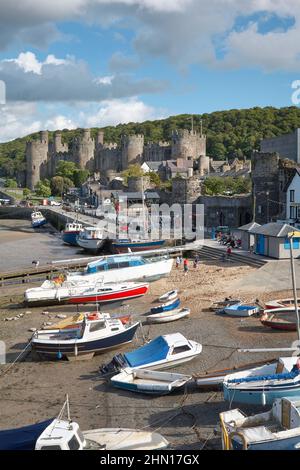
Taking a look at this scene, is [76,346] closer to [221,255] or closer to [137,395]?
[137,395]

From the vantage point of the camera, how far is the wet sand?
11326mm

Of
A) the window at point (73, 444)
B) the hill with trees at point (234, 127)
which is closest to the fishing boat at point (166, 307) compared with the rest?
the window at point (73, 444)

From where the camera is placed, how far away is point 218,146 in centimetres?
9994

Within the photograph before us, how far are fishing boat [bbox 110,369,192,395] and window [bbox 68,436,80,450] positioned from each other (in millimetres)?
4005

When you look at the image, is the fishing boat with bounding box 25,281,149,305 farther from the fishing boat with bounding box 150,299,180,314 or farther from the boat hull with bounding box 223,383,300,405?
the boat hull with bounding box 223,383,300,405

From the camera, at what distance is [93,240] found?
37.4 m

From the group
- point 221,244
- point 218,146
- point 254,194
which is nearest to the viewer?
point 221,244

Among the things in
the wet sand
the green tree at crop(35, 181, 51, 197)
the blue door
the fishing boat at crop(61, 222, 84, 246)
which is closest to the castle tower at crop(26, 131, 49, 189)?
the green tree at crop(35, 181, 51, 197)

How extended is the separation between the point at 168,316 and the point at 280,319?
12.2 feet

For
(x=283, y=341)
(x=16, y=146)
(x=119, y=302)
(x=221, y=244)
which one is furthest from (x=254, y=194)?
(x=16, y=146)

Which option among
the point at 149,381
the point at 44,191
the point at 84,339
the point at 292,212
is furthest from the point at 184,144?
the point at 149,381

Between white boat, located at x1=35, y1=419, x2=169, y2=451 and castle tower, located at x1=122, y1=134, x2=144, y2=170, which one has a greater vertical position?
castle tower, located at x1=122, y1=134, x2=144, y2=170
